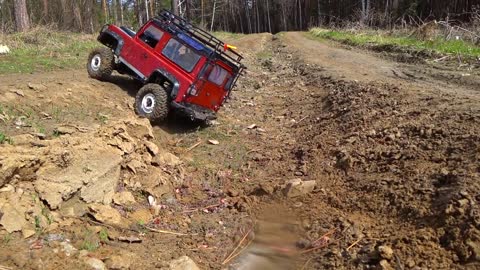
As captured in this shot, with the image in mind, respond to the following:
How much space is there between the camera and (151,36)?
30.1 ft

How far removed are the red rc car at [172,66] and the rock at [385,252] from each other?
4809 millimetres

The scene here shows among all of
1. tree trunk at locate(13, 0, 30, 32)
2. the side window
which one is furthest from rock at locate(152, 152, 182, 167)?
tree trunk at locate(13, 0, 30, 32)

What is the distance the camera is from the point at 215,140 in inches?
345

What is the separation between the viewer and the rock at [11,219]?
4.37 m

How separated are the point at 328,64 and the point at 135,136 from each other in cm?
846

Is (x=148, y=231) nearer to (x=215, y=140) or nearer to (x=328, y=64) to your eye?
(x=215, y=140)

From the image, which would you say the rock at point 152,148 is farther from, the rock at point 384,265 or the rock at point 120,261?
the rock at point 384,265

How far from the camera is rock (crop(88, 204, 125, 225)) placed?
17.1 ft

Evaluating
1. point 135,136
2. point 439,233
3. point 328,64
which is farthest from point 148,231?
point 328,64

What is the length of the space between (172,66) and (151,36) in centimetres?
93

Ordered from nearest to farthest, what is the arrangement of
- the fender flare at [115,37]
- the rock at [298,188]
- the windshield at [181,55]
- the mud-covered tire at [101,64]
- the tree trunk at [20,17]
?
1. the rock at [298,188]
2. the windshield at [181,55]
3. the fender flare at [115,37]
4. the mud-covered tire at [101,64]
5. the tree trunk at [20,17]

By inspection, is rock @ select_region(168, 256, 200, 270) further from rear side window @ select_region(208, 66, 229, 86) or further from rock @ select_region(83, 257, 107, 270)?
rear side window @ select_region(208, 66, 229, 86)

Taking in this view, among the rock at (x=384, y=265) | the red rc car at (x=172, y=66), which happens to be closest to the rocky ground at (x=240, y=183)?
the rock at (x=384, y=265)

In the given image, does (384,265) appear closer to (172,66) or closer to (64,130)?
(64,130)
